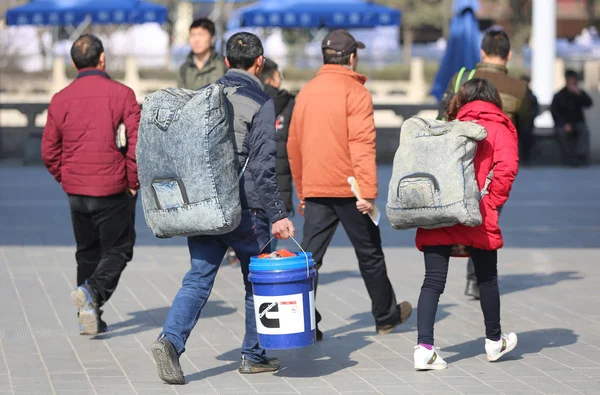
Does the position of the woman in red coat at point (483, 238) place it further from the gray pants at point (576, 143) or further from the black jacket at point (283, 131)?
the gray pants at point (576, 143)

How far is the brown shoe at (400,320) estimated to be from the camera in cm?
754

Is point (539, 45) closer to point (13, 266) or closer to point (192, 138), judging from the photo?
point (13, 266)

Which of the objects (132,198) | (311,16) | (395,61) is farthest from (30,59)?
(132,198)

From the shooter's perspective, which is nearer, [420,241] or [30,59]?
[420,241]

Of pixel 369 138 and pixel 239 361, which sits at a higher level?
pixel 369 138

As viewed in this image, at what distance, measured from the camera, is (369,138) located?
7.12m

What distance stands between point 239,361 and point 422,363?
3.45 feet

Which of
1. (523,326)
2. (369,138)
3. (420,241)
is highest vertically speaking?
(369,138)

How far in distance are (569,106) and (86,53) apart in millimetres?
13563

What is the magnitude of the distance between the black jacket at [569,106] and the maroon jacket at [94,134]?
13442 mm

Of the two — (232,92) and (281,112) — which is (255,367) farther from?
(281,112)

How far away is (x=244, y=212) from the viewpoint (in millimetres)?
6156

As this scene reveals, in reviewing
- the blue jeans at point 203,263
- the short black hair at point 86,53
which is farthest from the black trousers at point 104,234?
the blue jeans at point 203,263

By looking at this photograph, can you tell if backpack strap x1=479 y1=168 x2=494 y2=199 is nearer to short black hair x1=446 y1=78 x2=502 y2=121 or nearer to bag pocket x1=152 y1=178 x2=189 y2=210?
short black hair x1=446 y1=78 x2=502 y2=121
